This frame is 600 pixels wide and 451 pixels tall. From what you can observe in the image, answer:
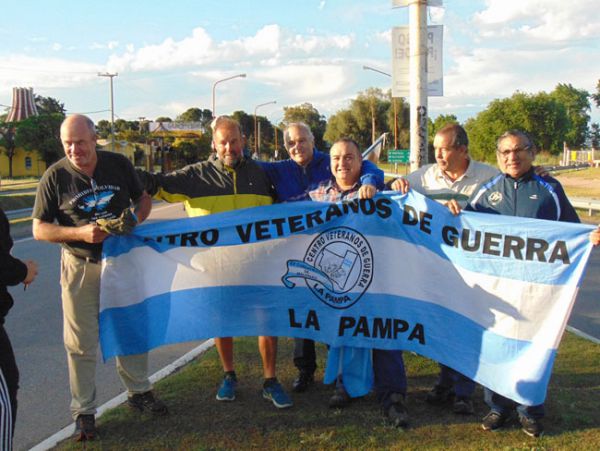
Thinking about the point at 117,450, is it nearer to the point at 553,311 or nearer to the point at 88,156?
the point at 88,156

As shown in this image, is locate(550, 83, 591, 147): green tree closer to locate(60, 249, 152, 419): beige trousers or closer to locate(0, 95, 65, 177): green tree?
locate(0, 95, 65, 177): green tree

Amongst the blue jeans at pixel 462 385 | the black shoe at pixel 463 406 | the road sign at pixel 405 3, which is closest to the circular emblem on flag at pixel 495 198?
the blue jeans at pixel 462 385

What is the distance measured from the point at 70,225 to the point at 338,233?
1933 mm

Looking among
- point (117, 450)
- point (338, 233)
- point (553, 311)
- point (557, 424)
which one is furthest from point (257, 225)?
point (557, 424)

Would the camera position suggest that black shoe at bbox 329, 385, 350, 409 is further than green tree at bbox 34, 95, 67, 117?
No

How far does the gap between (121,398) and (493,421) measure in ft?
9.34

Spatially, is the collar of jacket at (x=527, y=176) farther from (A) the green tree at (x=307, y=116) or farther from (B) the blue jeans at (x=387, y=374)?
(A) the green tree at (x=307, y=116)

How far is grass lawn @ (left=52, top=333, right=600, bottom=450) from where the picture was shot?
3.81 metres

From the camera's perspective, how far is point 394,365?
14.0 feet

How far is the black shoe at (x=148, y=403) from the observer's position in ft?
14.1

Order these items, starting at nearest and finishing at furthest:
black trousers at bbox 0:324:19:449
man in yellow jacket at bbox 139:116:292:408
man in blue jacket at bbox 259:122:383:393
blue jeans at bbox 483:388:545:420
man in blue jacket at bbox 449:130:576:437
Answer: black trousers at bbox 0:324:19:449 → blue jeans at bbox 483:388:545:420 → man in blue jacket at bbox 449:130:576:437 → man in yellow jacket at bbox 139:116:292:408 → man in blue jacket at bbox 259:122:383:393

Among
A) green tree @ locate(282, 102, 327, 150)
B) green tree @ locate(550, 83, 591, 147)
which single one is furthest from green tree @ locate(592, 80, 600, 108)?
green tree @ locate(282, 102, 327, 150)

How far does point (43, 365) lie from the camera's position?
5590 millimetres

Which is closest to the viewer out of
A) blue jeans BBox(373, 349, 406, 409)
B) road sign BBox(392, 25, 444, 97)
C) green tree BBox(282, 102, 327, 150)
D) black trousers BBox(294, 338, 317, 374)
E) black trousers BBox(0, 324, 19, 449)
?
black trousers BBox(0, 324, 19, 449)
